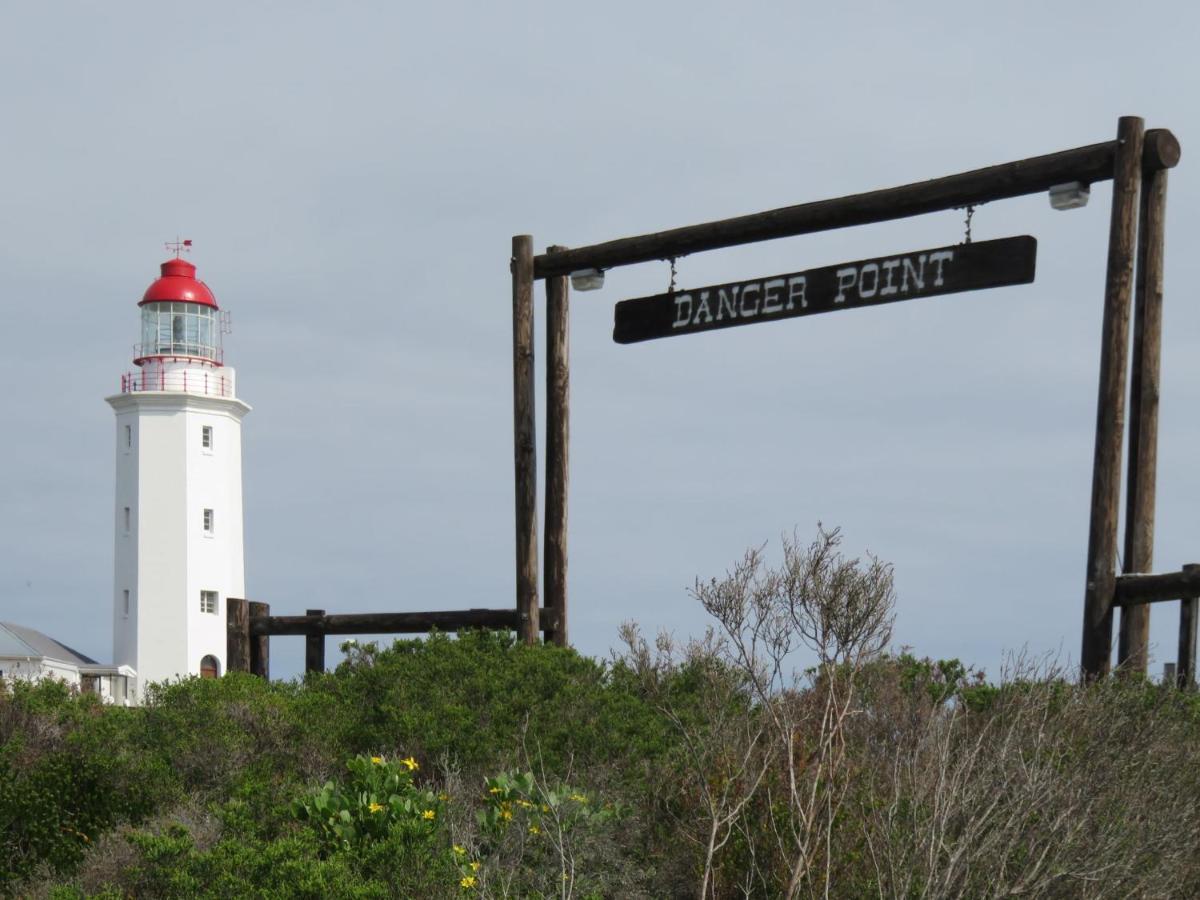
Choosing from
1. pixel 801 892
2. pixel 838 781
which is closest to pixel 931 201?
pixel 838 781

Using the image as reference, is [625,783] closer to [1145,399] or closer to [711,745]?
[711,745]

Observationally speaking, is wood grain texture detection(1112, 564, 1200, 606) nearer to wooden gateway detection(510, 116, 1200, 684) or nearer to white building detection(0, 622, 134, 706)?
wooden gateway detection(510, 116, 1200, 684)

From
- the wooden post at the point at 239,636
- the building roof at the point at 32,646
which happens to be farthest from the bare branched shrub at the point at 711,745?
the building roof at the point at 32,646

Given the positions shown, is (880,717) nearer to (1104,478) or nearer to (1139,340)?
(1104,478)

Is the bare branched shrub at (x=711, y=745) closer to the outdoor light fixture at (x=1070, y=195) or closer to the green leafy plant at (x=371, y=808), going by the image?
the green leafy plant at (x=371, y=808)

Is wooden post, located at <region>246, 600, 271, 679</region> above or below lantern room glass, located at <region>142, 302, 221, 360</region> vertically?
below

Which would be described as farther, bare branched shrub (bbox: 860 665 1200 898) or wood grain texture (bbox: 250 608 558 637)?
wood grain texture (bbox: 250 608 558 637)

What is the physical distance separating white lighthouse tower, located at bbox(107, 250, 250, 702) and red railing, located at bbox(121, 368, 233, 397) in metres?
0.03

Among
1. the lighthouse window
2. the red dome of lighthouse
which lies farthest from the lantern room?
the lighthouse window

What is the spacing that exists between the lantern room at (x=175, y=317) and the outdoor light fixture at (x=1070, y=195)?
108 feet

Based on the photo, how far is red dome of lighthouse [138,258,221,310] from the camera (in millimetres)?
40372

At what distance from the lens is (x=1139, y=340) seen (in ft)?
33.6

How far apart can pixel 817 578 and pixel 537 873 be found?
7.24ft

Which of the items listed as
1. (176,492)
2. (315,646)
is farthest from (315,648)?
(176,492)
